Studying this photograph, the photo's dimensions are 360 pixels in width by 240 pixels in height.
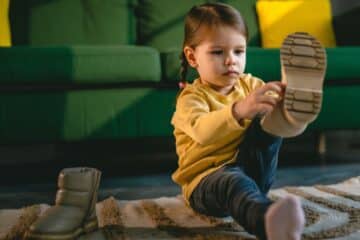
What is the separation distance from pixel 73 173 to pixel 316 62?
1.62 ft

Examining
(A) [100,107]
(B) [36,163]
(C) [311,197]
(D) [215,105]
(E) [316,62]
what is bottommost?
(B) [36,163]

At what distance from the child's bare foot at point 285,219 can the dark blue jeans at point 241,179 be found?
0.35ft

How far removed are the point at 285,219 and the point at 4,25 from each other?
1.79 meters

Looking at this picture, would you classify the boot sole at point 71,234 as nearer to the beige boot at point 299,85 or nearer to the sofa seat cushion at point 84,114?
the beige boot at point 299,85

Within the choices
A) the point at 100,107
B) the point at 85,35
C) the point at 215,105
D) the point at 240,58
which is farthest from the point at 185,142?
the point at 85,35

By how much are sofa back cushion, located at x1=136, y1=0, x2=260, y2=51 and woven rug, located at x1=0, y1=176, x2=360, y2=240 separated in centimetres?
125

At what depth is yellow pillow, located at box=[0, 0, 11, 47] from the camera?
221cm

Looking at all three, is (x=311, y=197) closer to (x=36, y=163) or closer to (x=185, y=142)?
(x=185, y=142)

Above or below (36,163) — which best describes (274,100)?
above

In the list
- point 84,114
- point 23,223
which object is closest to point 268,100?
point 23,223

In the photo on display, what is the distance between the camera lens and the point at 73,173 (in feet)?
3.35

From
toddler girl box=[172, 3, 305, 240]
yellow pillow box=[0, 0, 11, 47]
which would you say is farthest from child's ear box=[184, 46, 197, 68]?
yellow pillow box=[0, 0, 11, 47]

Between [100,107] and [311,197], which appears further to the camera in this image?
[100,107]

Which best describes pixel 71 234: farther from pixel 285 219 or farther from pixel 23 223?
pixel 285 219
